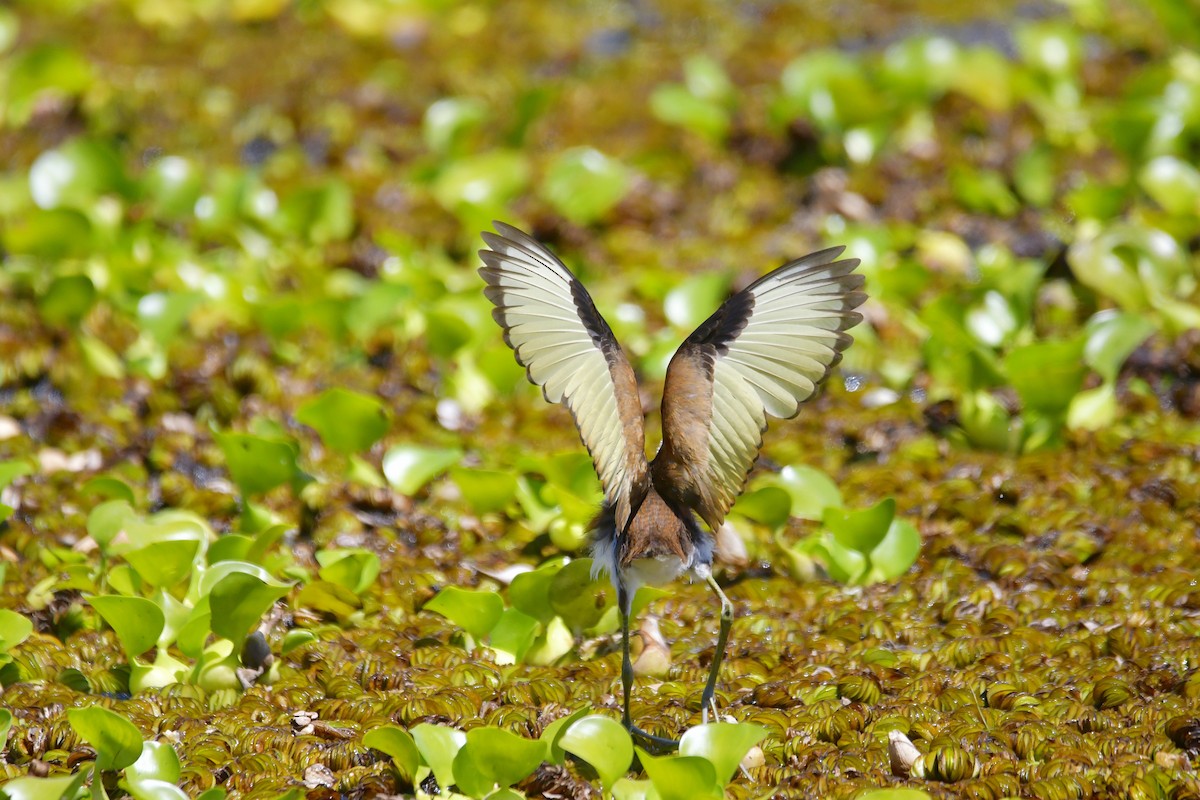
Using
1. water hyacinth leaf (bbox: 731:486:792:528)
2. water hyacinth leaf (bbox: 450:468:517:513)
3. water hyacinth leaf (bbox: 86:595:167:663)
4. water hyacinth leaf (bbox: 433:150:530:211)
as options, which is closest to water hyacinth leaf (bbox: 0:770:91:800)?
water hyacinth leaf (bbox: 86:595:167:663)

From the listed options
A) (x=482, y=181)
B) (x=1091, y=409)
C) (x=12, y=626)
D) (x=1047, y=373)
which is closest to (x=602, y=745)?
(x=12, y=626)

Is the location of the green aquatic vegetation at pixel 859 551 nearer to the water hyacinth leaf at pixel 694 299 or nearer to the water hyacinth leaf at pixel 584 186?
the water hyacinth leaf at pixel 694 299

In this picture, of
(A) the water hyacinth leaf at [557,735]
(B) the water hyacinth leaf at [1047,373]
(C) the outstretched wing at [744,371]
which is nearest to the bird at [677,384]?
(C) the outstretched wing at [744,371]

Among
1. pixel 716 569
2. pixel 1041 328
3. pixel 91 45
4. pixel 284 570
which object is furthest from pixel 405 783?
pixel 91 45

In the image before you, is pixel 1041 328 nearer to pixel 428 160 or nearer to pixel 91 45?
pixel 428 160

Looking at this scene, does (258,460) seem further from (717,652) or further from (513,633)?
(717,652)

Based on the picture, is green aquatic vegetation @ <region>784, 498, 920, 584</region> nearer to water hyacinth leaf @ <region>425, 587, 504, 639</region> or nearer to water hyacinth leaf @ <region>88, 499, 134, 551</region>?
water hyacinth leaf @ <region>425, 587, 504, 639</region>
